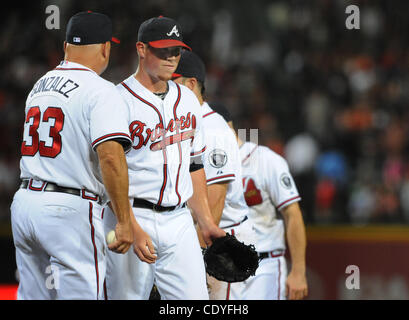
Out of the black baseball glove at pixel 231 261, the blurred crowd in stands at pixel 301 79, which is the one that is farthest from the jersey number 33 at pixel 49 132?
the blurred crowd in stands at pixel 301 79

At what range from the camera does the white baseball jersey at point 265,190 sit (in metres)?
5.17

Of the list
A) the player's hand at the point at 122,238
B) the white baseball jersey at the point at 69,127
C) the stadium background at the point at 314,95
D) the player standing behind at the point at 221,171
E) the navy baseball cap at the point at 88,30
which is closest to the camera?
the player's hand at the point at 122,238

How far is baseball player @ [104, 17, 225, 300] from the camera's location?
148 inches

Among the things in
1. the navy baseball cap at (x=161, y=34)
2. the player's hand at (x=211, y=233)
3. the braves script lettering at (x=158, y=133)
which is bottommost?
the player's hand at (x=211, y=233)

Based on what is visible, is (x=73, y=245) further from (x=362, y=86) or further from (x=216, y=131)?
(x=362, y=86)

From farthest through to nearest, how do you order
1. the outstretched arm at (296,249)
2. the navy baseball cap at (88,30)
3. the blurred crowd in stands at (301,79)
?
the blurred crowd in stands at (301,79) → the outstretched arm at (296,249) → the navy baseball cap at (88,30)

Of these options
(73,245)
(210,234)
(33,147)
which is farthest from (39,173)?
(210,234)

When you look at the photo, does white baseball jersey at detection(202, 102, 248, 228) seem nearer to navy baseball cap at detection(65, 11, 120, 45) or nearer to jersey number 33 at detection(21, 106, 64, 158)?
navy baseball cap at detection(65, 11, 120, 45)

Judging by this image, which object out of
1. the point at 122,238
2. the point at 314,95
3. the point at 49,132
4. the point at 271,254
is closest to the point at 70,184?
the point at 49,132

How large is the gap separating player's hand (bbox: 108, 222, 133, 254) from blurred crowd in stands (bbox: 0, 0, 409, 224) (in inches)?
194

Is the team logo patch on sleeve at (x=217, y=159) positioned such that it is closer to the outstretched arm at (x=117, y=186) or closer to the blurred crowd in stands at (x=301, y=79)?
the outstretched arm at (x=117, y=186)

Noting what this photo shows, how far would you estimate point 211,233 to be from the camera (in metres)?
4.02
